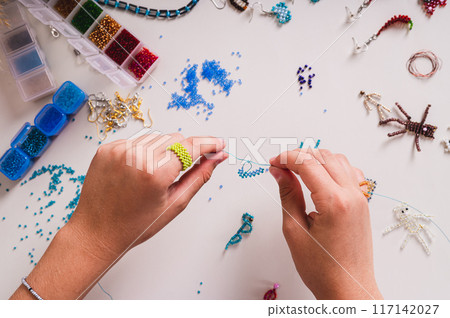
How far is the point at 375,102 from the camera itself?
1.47 meters

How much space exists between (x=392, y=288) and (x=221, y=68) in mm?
1215

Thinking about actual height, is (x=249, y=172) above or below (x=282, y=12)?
below

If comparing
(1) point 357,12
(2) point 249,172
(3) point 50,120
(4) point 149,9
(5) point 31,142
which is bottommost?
(5) point 31,142

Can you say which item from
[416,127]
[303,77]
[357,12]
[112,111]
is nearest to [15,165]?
[112,111]

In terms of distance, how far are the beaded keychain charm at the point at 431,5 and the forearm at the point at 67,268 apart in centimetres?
168

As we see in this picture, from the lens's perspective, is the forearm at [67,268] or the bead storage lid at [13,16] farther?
the bead storage lid at [13,16]

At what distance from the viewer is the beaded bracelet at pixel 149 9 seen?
1522 mm

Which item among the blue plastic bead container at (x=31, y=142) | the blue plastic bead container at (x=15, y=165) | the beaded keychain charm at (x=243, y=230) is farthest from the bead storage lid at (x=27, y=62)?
the beaded keychain charm at (x=243, y=230)

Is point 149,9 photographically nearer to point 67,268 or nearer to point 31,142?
point 31,142

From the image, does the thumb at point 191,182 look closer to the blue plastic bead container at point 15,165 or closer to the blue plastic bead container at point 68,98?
the blue plastic bead container at point 68,98

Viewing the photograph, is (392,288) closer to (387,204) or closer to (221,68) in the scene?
(387,204)

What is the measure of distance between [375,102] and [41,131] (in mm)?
1494

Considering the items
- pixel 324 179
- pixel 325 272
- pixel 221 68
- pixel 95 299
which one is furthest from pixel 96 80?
pixel 325 272

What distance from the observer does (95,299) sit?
141cm
